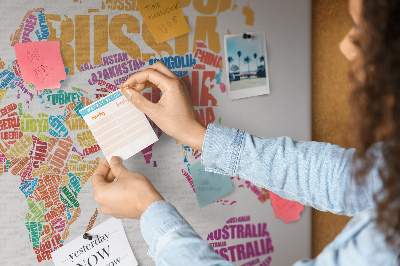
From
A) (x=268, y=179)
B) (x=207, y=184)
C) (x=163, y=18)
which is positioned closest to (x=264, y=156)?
(x=268, y=179)

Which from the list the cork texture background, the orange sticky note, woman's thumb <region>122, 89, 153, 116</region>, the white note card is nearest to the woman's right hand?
woman's thumb <region>122, 89, 153, 116</region>

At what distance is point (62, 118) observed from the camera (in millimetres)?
683

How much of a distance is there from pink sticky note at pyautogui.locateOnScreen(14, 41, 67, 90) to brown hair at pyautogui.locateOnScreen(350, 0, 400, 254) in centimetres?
52

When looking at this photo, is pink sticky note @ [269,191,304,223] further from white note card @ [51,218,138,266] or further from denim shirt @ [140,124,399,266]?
white note card @ [51,218,138,266]

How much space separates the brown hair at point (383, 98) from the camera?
0.35m

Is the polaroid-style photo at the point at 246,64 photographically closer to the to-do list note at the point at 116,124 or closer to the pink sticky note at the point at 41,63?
the to-do list note at the point at 116,124

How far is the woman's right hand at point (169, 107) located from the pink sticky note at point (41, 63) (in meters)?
0.13

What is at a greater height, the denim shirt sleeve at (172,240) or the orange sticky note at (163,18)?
the orange sticky note at (163,18)

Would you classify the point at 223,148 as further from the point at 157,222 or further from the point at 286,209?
the point at 286,209

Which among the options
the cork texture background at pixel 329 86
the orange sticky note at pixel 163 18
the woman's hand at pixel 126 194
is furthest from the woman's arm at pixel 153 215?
the cork texture background at pixel 329 86

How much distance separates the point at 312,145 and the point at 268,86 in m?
0.23

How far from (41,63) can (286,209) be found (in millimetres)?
614

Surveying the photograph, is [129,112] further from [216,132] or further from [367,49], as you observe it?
[367,49]

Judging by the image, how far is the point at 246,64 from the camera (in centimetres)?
78
